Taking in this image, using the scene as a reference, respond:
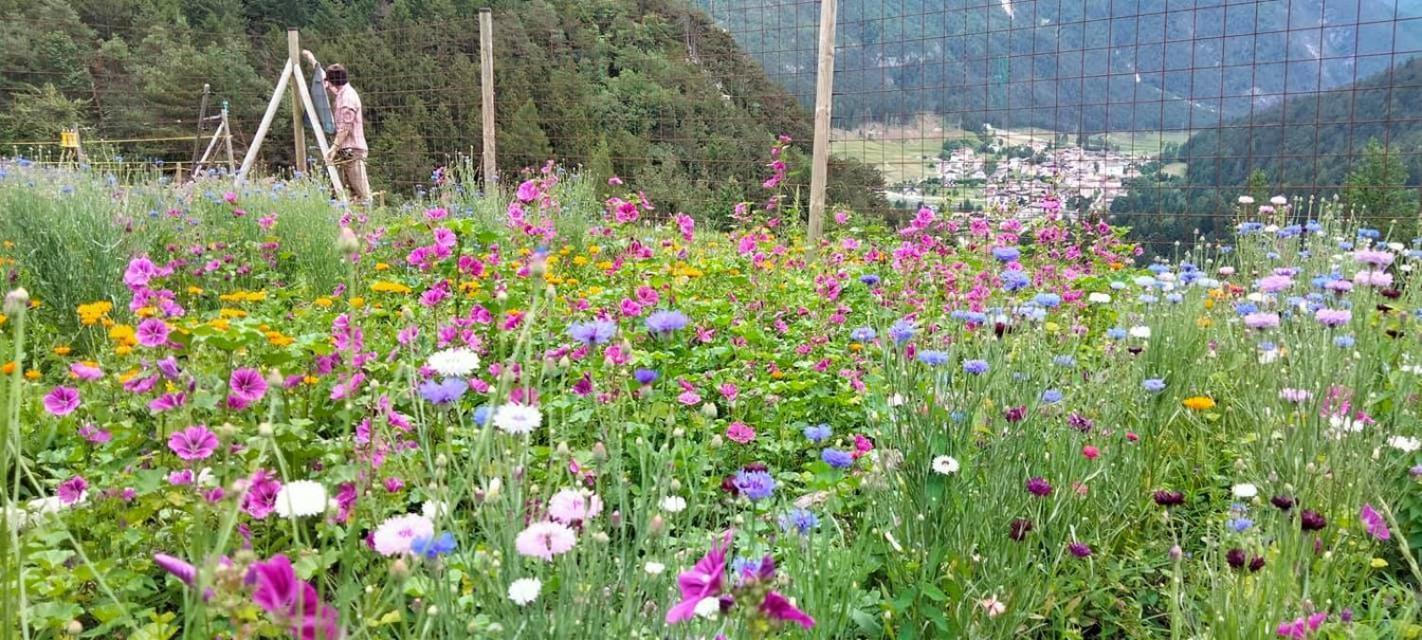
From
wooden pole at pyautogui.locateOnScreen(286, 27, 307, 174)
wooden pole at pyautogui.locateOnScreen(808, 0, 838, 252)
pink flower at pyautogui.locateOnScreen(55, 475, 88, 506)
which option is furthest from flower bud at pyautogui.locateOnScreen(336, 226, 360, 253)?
wooden pole at pyautogui.locateOnScreen(286, 27, 307, 174)

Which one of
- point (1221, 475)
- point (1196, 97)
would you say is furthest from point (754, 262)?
point (1196, 97)

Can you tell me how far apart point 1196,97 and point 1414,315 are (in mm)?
3622

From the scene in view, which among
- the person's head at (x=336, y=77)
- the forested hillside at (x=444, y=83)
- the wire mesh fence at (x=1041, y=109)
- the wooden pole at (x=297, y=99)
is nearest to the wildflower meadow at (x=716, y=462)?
the wire mesh fence at (x=1041, y=109)

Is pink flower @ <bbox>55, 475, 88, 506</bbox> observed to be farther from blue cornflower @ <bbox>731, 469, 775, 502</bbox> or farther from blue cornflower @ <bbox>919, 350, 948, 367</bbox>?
blue cornflower @ <bbox>919, 350, 948, 367</bbox>

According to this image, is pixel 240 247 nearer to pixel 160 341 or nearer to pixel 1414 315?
pixel 160 341

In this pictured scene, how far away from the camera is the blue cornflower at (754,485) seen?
1.11 meters

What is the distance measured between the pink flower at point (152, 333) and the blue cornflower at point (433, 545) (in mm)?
981

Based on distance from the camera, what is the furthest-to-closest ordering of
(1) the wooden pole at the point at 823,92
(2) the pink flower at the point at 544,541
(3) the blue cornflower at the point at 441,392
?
(1) the wooden pole at the point at 823,92
(3) the blue cornflower at the point at 441,392
(2) the pink flower at the point at 544,541

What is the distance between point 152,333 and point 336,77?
21.2 feet

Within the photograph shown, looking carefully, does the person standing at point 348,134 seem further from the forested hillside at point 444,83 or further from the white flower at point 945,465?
the white flower at point 945,465

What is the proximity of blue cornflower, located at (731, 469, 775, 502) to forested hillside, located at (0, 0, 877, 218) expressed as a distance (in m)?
6.06

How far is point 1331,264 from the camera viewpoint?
9.10ft

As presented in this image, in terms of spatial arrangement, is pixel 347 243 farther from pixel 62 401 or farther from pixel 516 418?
pixel 62 401

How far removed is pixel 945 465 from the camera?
1.46 m
